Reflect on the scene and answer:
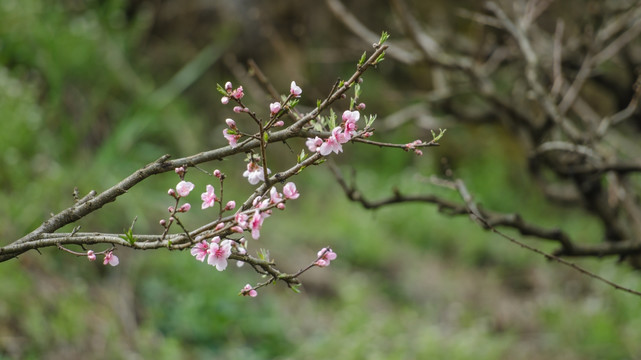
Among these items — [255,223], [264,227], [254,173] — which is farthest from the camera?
[264,227]

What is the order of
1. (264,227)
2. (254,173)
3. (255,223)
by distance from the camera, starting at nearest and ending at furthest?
(255,223), (254,173), (264,227)

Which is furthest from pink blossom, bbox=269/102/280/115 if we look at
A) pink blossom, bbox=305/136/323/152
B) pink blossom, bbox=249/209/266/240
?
pink blossom, bbox=249/209/266/240

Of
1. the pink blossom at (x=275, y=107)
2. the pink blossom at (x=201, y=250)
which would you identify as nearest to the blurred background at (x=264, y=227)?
the pink blossom at (x=275, y=107)

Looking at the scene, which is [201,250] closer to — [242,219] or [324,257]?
[242,219]

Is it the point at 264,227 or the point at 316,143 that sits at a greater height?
the point at 264,227

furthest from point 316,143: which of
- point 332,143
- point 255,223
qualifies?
point 255,223

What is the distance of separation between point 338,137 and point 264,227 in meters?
3.47

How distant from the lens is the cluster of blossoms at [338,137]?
1112 millimetres

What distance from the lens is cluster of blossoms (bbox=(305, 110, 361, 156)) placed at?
1.11 m

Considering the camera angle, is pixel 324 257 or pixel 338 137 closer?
pixel 338 137

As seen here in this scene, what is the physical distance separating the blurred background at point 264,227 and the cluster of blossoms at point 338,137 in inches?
55.1

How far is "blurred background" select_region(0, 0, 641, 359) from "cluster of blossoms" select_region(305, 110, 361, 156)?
1.40 meters

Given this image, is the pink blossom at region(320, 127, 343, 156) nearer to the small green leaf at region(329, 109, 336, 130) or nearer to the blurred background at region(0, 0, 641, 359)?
the small green leaf at region(329, 109, 336, 130)

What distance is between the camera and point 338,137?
112 centimetres
